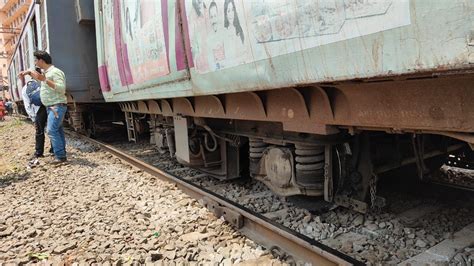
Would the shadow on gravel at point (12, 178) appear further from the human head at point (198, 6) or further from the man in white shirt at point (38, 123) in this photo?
the human head at point (198, 6)

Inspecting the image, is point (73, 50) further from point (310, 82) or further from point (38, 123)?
point (310, 82)

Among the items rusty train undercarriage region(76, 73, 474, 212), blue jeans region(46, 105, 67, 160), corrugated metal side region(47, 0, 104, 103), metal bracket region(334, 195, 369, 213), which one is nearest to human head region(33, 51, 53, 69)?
blue jeans region(46, 105, 67, 160)

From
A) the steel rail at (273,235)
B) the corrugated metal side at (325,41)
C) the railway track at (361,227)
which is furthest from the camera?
the railway track at (361,227)

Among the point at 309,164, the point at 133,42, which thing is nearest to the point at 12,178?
the point at 133,42

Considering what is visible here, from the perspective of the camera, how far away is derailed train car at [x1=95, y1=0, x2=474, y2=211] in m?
1.72

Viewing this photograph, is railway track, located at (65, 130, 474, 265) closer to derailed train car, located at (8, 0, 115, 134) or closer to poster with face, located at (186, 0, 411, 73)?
poster with face, located at (186, 0, 411, 73)

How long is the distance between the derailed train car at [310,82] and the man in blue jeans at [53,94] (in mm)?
1739

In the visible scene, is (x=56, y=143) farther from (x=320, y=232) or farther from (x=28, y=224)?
(x=320, y=232)

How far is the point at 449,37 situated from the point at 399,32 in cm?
22

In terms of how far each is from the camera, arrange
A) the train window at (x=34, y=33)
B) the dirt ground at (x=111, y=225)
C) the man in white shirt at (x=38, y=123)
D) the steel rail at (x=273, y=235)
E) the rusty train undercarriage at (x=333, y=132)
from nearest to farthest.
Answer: the rusty train undercarriage at (x=333, y=132), the steel rail at (x=273, y=235), the dirt ground at (x=111, y=225), the man in white shirt at (x=38, y=123), the train window at (x=34, y=33)

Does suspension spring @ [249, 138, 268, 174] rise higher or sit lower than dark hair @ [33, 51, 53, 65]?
lower

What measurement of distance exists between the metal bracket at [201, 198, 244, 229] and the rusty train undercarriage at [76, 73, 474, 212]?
0.57m

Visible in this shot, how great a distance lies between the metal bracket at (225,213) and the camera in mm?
3635

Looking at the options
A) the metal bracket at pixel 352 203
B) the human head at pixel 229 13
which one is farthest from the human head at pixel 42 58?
the metal bracket at pixel 352 203
